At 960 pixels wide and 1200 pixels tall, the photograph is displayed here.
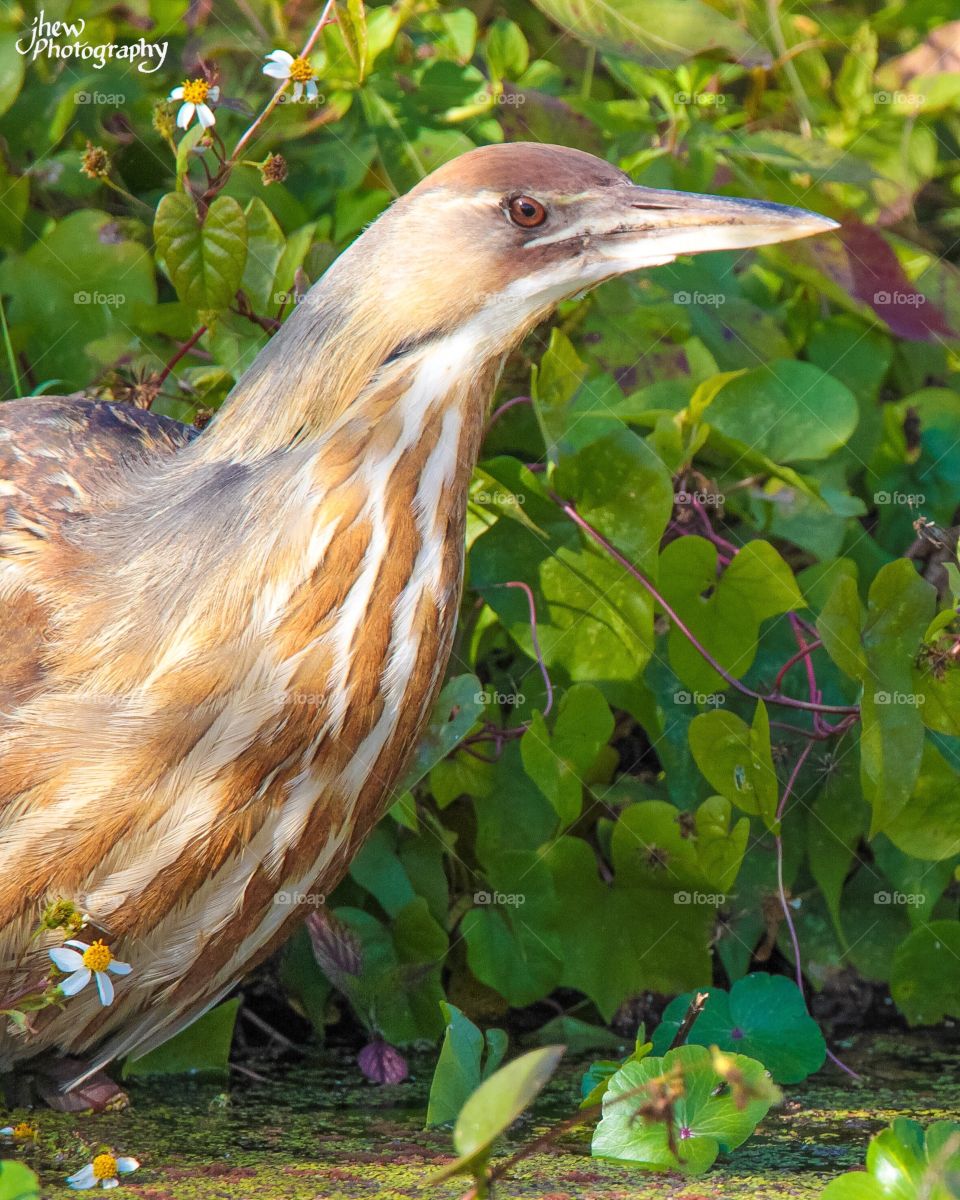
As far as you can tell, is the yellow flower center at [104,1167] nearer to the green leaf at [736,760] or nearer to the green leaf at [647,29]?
the green leaf at [736,760]

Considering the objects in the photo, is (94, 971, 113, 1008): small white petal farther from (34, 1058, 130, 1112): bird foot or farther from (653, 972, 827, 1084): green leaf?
(653, 972, 827, 1084): green leaf

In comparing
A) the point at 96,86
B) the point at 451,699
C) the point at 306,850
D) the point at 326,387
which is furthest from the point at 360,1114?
the point at 96,86

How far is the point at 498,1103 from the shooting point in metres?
1.22

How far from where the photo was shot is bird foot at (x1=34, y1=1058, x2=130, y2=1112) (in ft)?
6.61

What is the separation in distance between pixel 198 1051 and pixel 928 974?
1031 millimetres

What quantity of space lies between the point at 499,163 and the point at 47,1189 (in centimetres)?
118

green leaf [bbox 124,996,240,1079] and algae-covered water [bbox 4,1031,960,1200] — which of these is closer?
algae-covered water [bbox 4,1031,960,1200]

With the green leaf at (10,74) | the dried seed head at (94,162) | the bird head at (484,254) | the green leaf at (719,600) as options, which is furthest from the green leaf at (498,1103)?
the green leaf at (10,74)

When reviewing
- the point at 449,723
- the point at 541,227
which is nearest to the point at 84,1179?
the point at 449,723

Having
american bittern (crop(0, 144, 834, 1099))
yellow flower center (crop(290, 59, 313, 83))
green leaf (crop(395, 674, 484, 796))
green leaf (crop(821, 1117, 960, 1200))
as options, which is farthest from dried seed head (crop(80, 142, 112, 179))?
green leaf (crop(821, 1117, 960, 1200))

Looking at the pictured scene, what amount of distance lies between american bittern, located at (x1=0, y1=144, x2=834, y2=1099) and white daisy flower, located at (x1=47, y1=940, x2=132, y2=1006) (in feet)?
0.20

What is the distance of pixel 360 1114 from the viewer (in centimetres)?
197

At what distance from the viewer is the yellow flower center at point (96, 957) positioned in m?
1.68

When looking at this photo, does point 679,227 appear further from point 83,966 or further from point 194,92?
point 83,966
